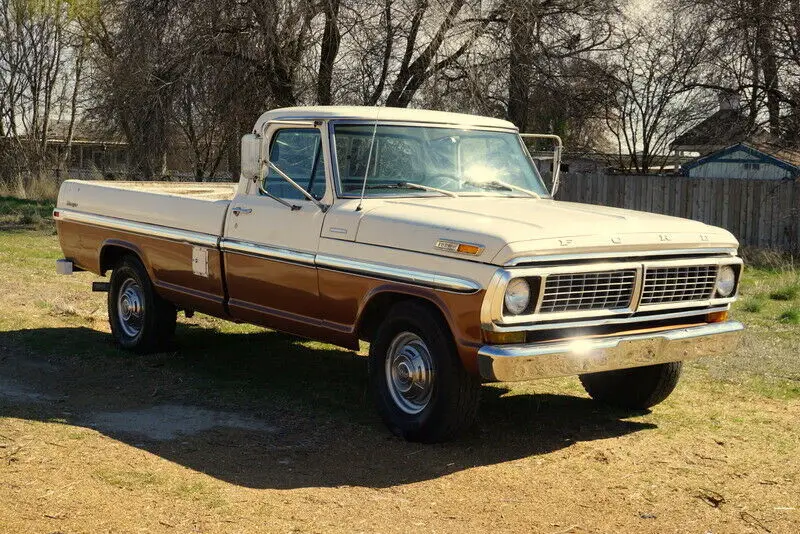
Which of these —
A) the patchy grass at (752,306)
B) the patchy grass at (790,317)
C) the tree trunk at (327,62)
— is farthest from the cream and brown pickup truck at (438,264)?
the tree trunk at (327,62)

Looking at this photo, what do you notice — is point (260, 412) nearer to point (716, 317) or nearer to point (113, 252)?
point (113, 252)

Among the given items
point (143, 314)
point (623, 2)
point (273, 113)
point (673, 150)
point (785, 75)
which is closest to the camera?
point (273, 113)

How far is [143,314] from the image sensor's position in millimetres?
9266

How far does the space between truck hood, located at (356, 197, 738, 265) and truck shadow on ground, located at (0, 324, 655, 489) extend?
1.26 metres

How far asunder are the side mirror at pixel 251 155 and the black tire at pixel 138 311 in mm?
2019

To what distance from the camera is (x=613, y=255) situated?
6.36 meters

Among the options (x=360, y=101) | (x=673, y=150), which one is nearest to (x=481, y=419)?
(x=360, y=101)

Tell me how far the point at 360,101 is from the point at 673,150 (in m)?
9.67

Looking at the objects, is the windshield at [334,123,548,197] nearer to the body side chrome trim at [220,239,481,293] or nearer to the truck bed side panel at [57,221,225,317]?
the body side chrome trim at [220,239,481,293]

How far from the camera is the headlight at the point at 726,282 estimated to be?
712cm

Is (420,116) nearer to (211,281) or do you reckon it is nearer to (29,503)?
(211,281)

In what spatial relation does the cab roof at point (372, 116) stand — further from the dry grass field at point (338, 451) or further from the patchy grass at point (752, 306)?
the patchy grass at point (752, 306)

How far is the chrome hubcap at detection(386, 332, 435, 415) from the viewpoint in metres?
6.56

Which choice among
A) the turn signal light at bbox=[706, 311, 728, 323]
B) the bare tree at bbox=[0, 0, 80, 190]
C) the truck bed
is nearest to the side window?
the truck bed
